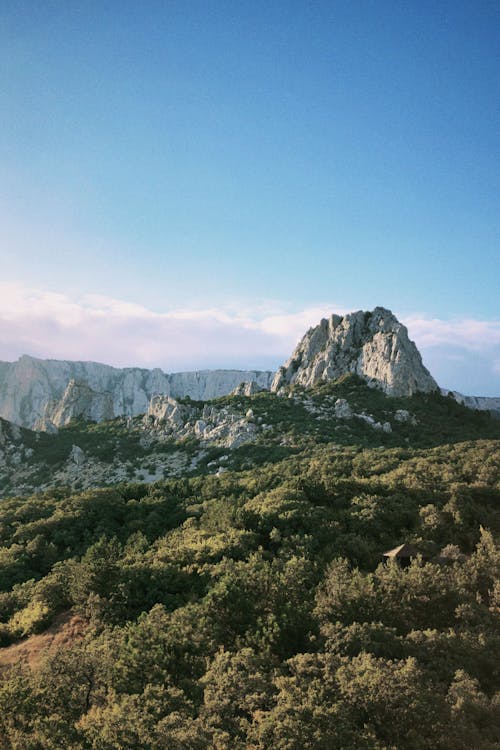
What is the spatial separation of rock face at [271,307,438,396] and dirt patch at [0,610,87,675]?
85525mm

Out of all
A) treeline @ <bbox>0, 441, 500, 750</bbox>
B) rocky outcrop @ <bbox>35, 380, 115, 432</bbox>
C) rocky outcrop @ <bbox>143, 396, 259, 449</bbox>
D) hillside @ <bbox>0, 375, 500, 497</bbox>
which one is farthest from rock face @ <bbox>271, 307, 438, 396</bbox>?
rocky outcrop @ <bbox>35, 380, 115, 432</bbox>

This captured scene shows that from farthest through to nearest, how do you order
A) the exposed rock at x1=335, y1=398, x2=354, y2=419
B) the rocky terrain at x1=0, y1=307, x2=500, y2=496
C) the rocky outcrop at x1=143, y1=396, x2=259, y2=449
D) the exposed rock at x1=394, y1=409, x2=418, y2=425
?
1. the exposed rock at x1=335, y1=398, x2=354, y2=419
2. the rocky outcrop at x1=143, y1=396, x2=259, y2=449
3. the exposed rock at x1=394, y1=409, x2=418, y2=425
4. the rocky terrain at x1=0, y1=307, x2=500, y2=496

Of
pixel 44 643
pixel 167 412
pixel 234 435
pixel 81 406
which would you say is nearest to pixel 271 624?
pixel 44 643

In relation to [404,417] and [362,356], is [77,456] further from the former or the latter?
[362,356]

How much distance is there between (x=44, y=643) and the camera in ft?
97.8

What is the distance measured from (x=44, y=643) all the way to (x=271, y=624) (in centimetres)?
1563

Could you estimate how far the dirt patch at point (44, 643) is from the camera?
27875 millimetres

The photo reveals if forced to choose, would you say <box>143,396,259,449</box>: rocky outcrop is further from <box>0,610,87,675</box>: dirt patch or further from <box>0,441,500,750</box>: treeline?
<box>0,610,87,675</box>: dirt patch

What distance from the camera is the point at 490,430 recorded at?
3629 inches

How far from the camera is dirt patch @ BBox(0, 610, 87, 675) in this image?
2788 cm

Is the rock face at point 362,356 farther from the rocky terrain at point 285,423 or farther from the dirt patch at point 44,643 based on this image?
the dirt patch at point 44,643

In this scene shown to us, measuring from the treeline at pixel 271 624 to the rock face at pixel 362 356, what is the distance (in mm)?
59147

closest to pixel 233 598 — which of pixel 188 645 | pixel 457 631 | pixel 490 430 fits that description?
pixel 188 645

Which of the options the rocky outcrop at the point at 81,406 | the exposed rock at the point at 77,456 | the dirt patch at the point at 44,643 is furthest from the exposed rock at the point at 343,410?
the rocky outcrop at the point at 81,406
